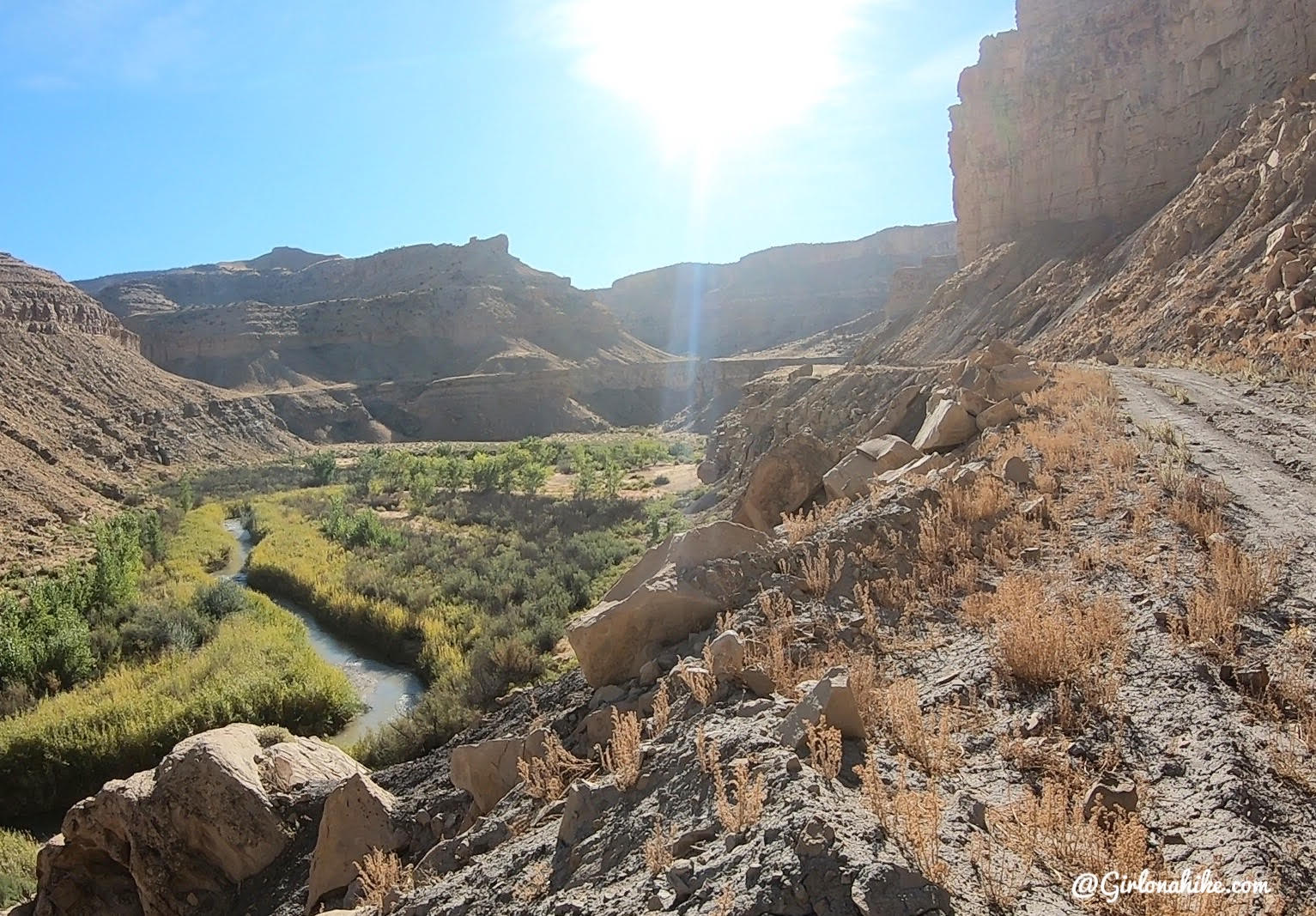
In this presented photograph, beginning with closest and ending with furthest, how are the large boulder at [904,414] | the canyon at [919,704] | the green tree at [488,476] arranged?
the canyon at [919,704], the large boulder at [904,414], the green tree at [488,476]

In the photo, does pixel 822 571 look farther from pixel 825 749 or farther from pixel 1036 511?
pixel 825 749

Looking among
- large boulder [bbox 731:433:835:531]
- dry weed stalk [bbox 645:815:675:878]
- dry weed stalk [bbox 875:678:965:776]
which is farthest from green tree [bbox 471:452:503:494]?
dry weed stalk [bbox 645:815:675:878]

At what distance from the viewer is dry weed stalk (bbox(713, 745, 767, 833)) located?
131 inches

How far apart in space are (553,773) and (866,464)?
7.37 m

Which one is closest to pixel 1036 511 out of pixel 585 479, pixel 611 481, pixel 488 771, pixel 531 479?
pixel 488 771

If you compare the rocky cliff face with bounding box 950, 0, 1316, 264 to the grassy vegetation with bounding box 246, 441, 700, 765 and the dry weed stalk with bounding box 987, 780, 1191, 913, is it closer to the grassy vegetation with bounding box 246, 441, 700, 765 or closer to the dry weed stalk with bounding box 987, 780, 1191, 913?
the grassy vegetation with bounding box 246, 441, 700, 765

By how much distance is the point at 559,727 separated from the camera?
668 cm

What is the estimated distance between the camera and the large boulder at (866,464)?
11.0 metres

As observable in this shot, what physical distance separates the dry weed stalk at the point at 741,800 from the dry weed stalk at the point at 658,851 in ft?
0.85

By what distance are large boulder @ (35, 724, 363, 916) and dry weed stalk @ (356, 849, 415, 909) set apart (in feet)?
7.36

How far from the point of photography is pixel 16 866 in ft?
35.8

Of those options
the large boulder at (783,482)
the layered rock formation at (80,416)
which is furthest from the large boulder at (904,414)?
the layered rock formation at (80,416)

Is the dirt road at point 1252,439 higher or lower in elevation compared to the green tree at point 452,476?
higher

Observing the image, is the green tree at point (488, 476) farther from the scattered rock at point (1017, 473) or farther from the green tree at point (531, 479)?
the scattered rock at point (1017, 473)
